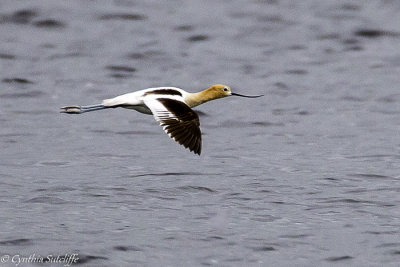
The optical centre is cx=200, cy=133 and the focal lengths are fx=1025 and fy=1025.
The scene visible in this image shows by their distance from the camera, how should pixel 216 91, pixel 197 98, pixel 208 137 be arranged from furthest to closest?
pixel 208 137 < pixel 216 91 < pixel 197 98

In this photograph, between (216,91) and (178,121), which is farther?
(216,91)

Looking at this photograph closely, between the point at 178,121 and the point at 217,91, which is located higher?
the point at 217,91

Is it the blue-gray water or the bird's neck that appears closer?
the blue-gray water

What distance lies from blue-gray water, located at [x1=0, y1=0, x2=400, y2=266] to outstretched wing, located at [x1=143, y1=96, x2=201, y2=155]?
2.73 ft

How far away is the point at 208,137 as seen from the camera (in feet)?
46.8

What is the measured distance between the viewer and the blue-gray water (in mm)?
9586

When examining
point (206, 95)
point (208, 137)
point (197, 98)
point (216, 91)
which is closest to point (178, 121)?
point (197, 98)

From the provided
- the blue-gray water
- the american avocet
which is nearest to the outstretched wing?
Result: the american avocet

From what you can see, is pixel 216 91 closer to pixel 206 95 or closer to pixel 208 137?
pixel 206 95

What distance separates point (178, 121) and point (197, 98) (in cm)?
134

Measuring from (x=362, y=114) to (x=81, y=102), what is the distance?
14.2ft

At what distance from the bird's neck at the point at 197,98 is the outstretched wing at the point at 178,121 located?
0.71 m

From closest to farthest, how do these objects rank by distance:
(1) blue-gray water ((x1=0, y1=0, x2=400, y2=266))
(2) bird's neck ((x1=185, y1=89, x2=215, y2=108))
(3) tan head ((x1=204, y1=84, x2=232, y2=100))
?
(1) blue-gray water ((x1=0, y1=0, x2=400, y2=266))
(2) bird's neck ((x1=185, y1=89, x2=215, y2=108))
(3) tan head ((x1=204, y1=84, x2=232, y2=100))

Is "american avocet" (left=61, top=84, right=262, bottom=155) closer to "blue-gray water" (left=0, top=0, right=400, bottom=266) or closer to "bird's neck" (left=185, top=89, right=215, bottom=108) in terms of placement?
"bird's neck" (left=185, top=89, right=215, bottom=108)
